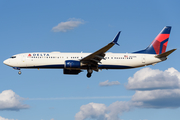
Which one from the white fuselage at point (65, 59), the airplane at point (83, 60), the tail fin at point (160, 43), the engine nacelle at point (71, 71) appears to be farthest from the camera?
the tail fin at point (160, 43)

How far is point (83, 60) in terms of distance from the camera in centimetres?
4422

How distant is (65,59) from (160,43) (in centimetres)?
1765

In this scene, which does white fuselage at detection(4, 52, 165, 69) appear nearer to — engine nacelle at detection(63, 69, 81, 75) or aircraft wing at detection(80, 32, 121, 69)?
aircraft wing at detection(80, 32, 121, 69)

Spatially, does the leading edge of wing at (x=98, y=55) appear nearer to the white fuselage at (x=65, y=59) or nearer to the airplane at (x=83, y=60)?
the airplane at (x=83, y=60)

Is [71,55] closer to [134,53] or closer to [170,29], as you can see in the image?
[134,53]

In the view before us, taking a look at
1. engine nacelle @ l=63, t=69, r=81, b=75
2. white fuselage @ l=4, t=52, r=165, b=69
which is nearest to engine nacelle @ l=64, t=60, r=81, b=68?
white fuselage @ l=4, t=52, r=165, b=69

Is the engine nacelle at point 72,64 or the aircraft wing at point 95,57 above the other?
the aircraft wing at point 95,57

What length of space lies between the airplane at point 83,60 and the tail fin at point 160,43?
48.6 inches

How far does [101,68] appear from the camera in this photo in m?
46.4

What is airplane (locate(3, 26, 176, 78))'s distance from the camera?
144 feet

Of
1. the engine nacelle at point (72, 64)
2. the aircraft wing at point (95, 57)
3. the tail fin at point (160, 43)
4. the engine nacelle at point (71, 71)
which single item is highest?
the tail fin at point (160, 43)

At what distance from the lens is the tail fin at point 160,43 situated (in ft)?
164

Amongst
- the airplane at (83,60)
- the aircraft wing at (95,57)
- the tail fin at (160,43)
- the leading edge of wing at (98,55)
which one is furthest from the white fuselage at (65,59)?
the tail fin at (160,43)

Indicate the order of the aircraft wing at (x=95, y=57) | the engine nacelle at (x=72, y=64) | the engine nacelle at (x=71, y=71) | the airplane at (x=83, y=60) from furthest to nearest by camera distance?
the engine nacelle at (x=71, y=71) < the airplane at (x=83, y=60) < the engine nacelle at (x=72, y=64) < the aircraft wing at (x=95, y=57)
